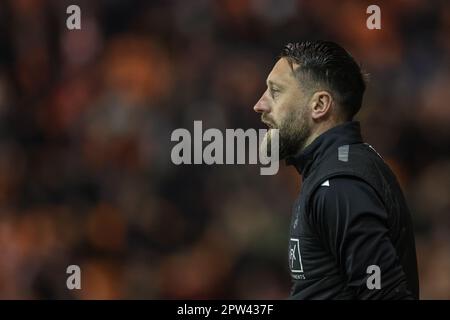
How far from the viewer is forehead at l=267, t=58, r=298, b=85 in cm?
171

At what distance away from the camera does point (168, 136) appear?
362 cm

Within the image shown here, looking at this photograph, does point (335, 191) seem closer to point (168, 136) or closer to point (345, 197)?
point (345, 197)

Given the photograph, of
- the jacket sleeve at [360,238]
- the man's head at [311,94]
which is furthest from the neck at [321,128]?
the jacket sleeve at [360,238]

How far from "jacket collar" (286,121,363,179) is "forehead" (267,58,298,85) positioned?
0.50ft

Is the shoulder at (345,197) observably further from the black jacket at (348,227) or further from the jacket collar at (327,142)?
the jacket collar at (327,142)

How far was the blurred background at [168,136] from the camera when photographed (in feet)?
11.5

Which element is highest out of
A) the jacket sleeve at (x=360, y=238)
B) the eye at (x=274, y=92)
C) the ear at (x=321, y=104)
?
the eye at (x=274, y=92)

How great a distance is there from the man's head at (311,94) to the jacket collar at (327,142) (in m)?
0.04

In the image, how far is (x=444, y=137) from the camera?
3660mm

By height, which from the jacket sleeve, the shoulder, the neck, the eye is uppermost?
the eye

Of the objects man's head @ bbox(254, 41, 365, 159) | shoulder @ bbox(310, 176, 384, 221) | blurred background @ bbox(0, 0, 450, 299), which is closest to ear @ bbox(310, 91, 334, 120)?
man's head @ bbox(254, 41, 365, 159)

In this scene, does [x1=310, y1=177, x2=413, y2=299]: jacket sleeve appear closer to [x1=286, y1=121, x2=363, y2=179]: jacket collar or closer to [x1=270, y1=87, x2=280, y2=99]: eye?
[x1=286, y1=121, x2=363, y2=179]: jacket collar
